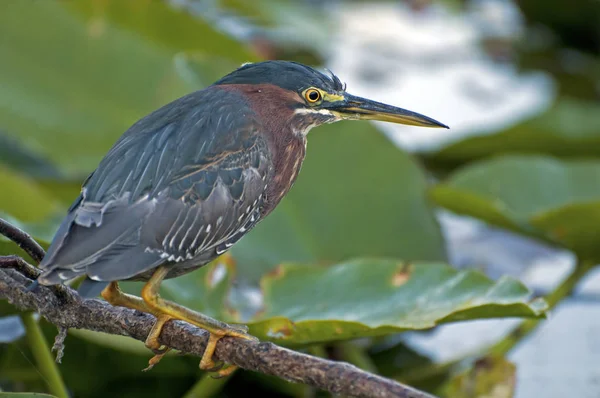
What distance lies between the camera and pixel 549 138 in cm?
433

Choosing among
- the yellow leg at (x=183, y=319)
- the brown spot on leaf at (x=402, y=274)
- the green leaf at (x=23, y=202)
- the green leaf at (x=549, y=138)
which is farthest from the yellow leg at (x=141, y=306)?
the green leaf at (x=549, y=138)

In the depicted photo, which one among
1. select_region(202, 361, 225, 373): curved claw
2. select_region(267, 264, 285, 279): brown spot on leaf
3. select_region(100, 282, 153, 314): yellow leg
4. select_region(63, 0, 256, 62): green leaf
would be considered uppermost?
select_region(63, 0, 256, 62): green leaf

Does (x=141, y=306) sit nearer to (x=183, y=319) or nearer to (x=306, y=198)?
(x=183, y=319)

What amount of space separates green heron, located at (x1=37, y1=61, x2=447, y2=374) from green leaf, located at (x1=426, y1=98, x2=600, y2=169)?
2.09 meters

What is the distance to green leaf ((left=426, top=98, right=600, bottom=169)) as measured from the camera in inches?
169

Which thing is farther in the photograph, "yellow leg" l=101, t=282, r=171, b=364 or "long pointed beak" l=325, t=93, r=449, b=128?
"long pointed beak" l=325, t=93, r=449, b=128

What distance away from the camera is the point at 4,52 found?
3.89 meters

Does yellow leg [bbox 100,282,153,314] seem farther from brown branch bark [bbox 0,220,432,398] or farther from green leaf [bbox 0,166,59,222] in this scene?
green leaf [bbox 0,166,59,222]

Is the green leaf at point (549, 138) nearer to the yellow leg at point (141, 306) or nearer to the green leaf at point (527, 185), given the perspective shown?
the green leaf at point (527, 185)

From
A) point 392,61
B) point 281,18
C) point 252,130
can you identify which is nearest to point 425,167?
point 281,18

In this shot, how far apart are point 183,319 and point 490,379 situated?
96 cm

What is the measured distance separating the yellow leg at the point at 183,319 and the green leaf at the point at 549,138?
2.46 m

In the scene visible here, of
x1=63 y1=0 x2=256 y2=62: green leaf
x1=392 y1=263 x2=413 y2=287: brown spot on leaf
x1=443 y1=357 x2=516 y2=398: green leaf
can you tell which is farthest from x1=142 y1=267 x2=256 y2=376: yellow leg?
x1=63 y1=0 x2=256 y2=62: green leaf

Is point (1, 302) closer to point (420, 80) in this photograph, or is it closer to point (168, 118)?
point (168, 118)
